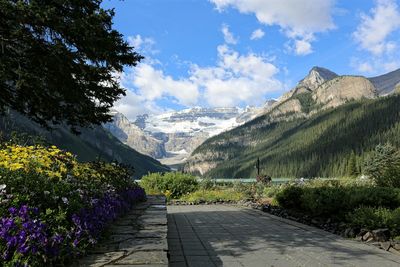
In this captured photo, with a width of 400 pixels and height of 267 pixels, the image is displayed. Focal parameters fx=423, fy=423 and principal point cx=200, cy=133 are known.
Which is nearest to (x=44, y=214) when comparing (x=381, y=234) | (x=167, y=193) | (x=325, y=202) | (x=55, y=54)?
(x=55, y=54)

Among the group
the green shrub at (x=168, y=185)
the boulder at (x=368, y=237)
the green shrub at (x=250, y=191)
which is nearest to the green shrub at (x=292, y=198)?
the boulder at (x=368, y=237)

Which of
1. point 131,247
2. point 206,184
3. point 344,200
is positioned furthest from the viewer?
point 206,184

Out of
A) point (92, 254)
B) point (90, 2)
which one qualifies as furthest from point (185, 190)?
point (92, 254)

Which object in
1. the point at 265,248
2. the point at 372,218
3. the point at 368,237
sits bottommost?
the point at 265,248

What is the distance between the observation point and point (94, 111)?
34.4 ft

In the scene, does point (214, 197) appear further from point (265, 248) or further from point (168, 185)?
point (265, 248)

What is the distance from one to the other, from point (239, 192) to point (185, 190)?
3497mm

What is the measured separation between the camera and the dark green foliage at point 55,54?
760cm

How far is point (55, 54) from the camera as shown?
25.7ft

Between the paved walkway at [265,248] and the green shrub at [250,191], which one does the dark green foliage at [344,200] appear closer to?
the paved walkway at [265,248]

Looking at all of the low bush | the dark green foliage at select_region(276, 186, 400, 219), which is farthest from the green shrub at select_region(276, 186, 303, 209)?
the low bush

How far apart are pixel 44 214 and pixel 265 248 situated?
4.63 metres

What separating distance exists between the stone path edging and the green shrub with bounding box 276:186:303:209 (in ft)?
25.1

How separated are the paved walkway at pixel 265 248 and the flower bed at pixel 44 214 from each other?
6.08 feet
